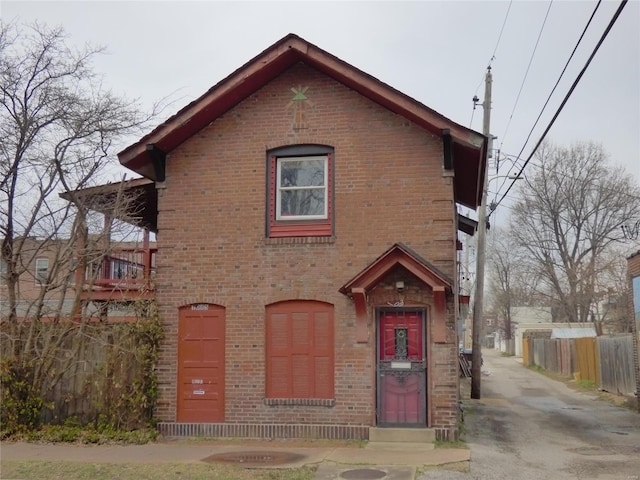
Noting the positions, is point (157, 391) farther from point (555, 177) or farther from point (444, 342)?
point (555, 177)

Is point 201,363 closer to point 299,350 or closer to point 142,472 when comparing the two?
point 299,350

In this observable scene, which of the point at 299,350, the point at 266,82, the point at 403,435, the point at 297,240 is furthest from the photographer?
the point at 266,82

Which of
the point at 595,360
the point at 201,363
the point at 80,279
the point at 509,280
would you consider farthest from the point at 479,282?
the point at 509,280

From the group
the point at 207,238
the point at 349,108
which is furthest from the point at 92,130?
the point at 349,108

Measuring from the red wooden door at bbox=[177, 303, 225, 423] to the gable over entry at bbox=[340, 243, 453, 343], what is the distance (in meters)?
2.66

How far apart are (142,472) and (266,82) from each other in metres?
7.36

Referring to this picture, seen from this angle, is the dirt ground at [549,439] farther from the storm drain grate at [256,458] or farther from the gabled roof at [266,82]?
the gabled roof at [266,82]

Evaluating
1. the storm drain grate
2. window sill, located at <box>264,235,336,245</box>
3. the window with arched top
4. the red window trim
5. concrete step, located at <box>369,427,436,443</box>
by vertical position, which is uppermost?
the red window trim

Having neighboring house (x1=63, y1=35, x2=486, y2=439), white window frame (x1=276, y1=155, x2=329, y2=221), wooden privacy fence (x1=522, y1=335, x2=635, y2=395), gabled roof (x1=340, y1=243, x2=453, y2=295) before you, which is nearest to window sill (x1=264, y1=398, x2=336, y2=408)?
neighboring house (x1=63, y1=35, x2=486, y2=439)

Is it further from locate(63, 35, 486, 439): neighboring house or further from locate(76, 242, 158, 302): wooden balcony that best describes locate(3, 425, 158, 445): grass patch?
locate(76, 242, 158, 302): wooden balcony

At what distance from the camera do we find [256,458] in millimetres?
11062

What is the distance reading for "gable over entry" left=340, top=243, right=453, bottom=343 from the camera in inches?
476

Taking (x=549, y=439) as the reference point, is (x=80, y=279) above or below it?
above

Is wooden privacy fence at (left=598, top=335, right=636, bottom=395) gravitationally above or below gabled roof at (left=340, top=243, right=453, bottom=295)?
below
